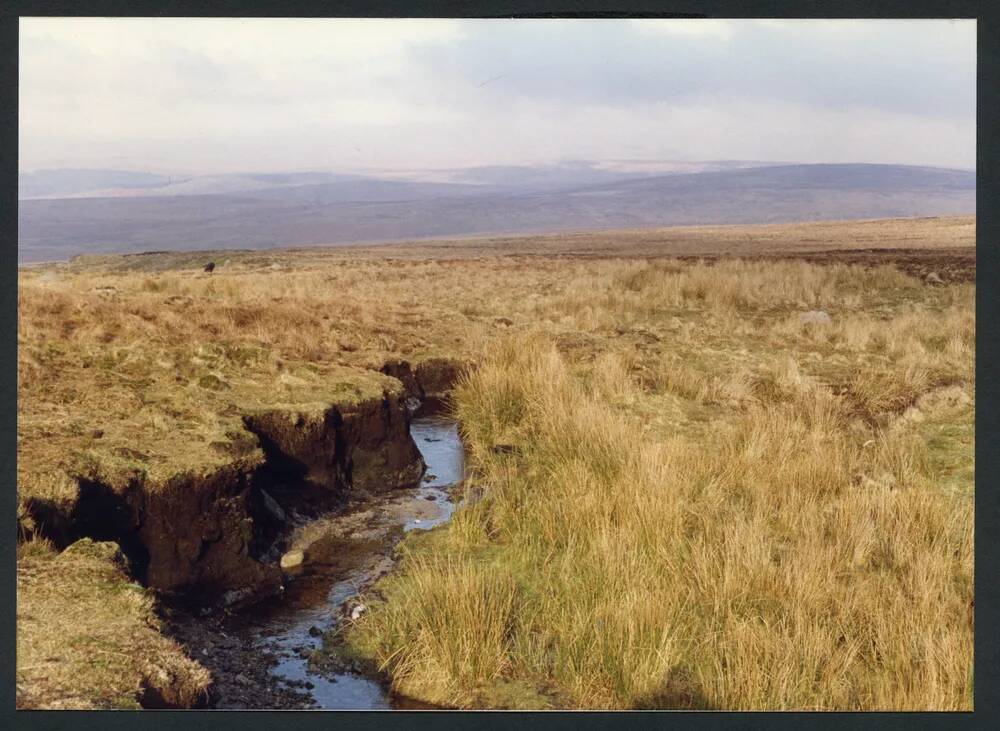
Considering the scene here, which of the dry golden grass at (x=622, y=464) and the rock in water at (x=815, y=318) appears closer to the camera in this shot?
the dry golden grass at (x=622, y=464)

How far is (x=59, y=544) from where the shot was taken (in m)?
5.80

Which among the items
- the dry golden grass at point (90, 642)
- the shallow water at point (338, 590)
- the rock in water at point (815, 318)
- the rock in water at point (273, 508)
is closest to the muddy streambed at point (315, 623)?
the shallow water at point (338, 590)

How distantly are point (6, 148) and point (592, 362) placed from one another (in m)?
6.27

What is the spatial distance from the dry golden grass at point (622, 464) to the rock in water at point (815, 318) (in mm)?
254

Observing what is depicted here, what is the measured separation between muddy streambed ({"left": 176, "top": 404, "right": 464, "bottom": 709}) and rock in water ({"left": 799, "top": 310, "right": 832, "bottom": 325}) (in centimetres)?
585

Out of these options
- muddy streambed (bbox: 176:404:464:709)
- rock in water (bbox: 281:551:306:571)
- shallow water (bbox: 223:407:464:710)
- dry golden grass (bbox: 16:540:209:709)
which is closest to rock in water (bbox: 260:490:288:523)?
muddy streambed (bbox: 176:404:464:709)

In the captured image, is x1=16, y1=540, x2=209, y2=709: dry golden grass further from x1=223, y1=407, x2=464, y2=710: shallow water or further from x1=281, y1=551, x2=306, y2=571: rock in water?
x1=281, y1=551, x2=306, y2=571: rock in water

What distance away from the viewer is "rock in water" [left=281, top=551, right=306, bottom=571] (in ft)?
22.3

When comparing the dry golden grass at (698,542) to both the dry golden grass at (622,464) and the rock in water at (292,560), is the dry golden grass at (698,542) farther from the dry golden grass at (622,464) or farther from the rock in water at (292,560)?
the rock in water at (292,560)

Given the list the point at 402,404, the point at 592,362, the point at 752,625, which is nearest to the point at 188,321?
the point at 402,404

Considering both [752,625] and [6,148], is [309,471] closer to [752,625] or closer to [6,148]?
[6,148]

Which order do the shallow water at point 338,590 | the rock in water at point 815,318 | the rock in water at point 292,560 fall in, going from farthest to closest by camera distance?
the rock in water at point 815,318 → the rock in water at point 292,560 → the shallow water at point 338,590

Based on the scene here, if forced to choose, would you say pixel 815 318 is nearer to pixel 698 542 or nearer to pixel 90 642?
pixel 698 542

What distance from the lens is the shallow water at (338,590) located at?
531cm
